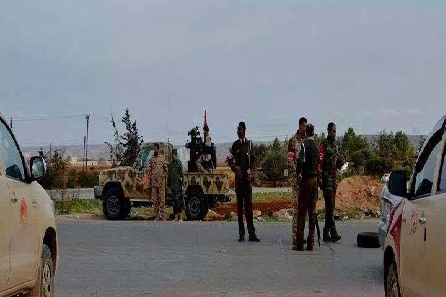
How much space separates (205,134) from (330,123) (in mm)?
11739

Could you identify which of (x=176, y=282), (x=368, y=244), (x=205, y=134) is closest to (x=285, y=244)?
(x=368, y=244)

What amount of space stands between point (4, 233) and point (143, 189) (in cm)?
1974

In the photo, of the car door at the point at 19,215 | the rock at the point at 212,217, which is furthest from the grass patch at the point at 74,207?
the car door at the point at 19,215

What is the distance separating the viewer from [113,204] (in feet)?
87.2

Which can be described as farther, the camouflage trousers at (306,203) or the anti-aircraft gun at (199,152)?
the anti-aircraft gun at (199,152)

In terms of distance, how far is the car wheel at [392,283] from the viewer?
7.34 m

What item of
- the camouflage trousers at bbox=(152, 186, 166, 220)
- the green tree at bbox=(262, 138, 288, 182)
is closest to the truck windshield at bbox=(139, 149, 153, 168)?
the camouflage trousers at bbox=(152, 186, 166, 220)

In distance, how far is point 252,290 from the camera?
10609mm

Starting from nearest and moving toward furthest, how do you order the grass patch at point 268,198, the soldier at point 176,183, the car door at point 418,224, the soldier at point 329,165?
the car door at point 418,224 < the soldier at point 329,165 < the soldier at point 176,183 < the grass patch at point 268,198

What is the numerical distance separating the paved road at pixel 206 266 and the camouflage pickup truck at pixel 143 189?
666 cm

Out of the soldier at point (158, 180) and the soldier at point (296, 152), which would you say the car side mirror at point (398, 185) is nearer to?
the soldier at point (296, 152)

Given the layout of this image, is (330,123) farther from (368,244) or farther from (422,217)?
(422,217)

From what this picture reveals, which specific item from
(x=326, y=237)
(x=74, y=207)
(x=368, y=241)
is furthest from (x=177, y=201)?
(x=368, y=241)

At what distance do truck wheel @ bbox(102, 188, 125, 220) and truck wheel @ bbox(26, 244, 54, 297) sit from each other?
18031mm
